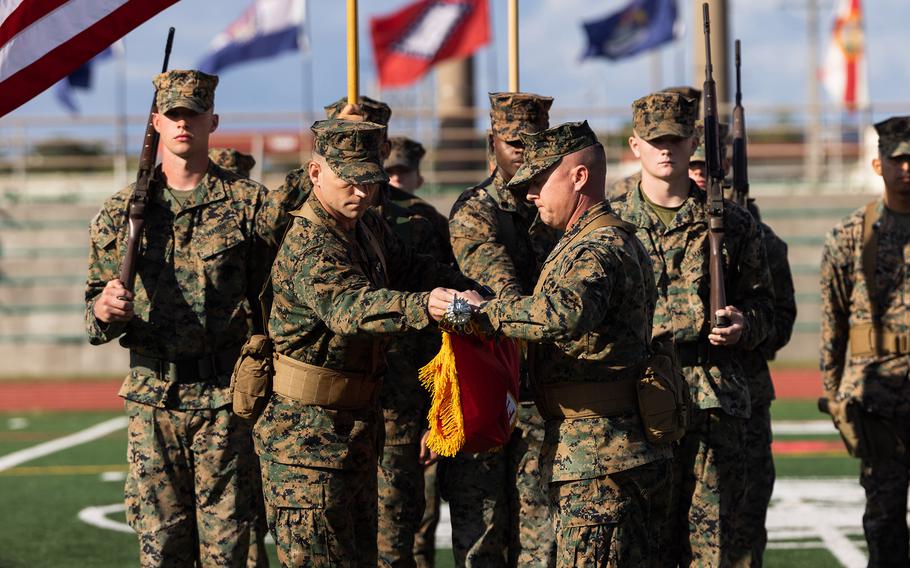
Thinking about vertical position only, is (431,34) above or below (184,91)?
above

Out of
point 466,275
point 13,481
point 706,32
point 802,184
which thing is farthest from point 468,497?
point 802,184

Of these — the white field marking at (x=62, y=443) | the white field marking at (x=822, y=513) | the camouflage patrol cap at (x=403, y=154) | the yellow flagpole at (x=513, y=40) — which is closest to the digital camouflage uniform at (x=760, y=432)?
the white field marking at (x=822, y=513)

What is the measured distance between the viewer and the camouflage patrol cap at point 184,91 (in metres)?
5.85

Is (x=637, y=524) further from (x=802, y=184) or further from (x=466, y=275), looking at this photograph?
(x=802, y=184)

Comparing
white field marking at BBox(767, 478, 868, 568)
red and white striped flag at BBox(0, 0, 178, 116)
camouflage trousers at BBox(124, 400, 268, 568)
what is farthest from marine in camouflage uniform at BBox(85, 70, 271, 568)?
white field marking at BBox(767, 478, 868, 568)

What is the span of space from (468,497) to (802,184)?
17.7 m

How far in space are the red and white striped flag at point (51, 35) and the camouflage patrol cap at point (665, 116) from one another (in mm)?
2262

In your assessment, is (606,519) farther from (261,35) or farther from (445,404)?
(261,35)

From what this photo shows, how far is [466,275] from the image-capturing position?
562 cm

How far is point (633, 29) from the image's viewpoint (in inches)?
912

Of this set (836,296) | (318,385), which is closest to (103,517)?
(318,385)

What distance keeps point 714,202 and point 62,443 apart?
29.3ft

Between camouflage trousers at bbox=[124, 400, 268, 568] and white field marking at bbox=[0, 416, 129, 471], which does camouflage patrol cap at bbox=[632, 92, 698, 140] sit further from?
white field marking at bbox=[0, 416, 129, 471]

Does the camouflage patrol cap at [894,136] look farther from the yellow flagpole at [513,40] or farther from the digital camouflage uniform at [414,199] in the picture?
the digital camouflage uniform at [414,199]
